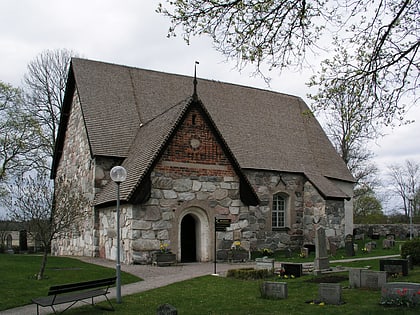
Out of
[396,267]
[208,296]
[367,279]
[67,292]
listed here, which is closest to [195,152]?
[208,296]

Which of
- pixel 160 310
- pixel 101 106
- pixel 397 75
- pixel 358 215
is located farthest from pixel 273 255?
pixel 358 215

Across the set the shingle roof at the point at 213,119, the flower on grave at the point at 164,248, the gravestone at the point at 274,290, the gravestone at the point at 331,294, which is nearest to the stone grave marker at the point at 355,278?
the gravestone at the point at 331,294

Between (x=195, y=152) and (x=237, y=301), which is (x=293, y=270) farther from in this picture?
(x=195, y=152)

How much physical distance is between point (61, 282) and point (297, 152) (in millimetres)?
16068

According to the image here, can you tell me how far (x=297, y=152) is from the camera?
86.9ft

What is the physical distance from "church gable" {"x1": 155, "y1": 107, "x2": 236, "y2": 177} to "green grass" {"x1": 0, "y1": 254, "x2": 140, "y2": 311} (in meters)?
4.34

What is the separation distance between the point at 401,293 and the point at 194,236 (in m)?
10.6

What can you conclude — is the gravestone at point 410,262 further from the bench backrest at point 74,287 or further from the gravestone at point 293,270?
the bench backrest at point 74,287

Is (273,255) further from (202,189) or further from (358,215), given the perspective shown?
(358,215)

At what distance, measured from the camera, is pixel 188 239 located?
1919 centimetres

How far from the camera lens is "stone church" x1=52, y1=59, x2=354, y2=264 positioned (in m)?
17.6

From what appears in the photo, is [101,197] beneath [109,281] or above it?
above

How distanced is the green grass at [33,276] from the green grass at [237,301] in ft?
5.99

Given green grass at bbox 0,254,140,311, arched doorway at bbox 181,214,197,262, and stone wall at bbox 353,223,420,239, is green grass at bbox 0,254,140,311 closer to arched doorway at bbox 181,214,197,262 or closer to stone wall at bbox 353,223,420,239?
arched doorway at bbox 181,214,197,262
